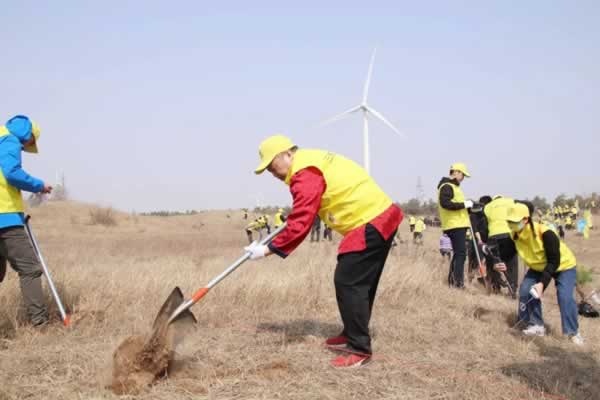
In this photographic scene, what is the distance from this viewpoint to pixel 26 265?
487 centimetres

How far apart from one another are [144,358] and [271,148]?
5.80 ft

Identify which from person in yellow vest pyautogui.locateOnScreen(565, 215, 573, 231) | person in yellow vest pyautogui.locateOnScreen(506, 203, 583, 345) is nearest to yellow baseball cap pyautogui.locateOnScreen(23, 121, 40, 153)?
person in yellow vest pyautogui.locateOnScreen(506, 203, 583, 345)

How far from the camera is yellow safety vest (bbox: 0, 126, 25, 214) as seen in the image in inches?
191

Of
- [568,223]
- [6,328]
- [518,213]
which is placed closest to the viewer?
[6,328]

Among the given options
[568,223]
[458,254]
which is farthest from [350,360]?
[568,223]

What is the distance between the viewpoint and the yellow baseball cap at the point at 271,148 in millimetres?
4188

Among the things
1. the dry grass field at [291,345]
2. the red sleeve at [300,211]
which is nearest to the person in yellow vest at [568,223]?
the dry grass field at [291,345]

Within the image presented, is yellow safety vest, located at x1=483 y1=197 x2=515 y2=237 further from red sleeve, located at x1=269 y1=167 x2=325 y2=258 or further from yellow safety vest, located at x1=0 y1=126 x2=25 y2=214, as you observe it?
yellow safety vest, located at x1=0 y1=126 x2=25 y2=214

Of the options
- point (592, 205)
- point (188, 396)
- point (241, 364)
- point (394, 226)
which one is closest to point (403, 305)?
point (394, 226)

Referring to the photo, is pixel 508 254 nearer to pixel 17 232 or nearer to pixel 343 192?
pixel 343 192

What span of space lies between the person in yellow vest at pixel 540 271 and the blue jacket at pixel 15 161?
493 centimetres

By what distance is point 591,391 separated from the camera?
3.91 m

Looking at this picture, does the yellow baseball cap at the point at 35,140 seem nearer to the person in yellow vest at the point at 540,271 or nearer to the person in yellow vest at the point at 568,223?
the person in yellow vest at the point at 540,271

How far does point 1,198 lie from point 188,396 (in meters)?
2.76
